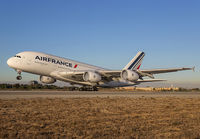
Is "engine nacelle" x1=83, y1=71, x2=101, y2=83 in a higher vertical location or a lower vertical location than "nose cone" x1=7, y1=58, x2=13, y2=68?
lower

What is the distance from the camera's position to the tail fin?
4462 centimetres

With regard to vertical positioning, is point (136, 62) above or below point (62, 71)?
above

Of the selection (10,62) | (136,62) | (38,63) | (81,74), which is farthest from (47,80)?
(136,62)

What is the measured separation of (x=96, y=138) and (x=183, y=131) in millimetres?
2731

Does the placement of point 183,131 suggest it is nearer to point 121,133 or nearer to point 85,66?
point 121,133

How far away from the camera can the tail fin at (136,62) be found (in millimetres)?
44625

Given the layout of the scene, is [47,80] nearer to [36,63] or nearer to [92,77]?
[36,63]

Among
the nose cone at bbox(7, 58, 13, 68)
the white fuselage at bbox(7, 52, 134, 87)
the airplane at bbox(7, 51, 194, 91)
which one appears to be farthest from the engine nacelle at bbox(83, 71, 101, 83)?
the nose cone at bbox(7, 58, 13, 68)

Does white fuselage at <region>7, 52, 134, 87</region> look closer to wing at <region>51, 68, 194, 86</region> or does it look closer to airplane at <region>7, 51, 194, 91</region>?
airplane at <region>7, 51, 194, 91</region>

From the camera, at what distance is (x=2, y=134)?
5.77 meters

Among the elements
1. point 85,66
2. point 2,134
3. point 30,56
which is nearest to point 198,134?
point 2,134

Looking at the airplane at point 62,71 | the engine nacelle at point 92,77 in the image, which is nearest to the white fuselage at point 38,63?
the airplane at point 62,71

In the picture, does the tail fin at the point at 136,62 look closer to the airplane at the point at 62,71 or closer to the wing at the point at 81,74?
the airplane at the point at 62,71

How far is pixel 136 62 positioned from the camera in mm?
45312
